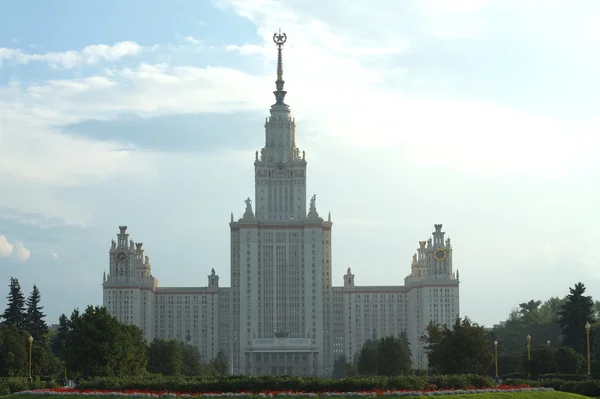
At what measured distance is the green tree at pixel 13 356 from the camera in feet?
315

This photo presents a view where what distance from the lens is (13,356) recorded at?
96.3 metres

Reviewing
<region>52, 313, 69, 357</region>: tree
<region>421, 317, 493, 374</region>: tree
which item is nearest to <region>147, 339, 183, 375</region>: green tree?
<region>52, 313, 69, 357</region>: tree

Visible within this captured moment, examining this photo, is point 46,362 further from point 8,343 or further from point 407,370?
point 407,370

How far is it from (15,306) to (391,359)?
4537 centimetres

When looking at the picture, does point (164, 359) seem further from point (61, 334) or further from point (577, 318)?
point (577, 318)

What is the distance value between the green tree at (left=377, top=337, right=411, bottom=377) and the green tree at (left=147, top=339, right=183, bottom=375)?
2268cm

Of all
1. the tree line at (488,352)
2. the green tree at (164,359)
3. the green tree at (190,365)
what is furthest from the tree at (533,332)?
the green tree at (164,359)

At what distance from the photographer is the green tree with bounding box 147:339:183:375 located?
122356mm

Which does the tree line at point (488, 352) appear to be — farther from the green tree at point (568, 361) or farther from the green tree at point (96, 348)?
the green tree at point (96, 348)

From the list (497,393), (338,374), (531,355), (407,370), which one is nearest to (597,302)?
(338,374)

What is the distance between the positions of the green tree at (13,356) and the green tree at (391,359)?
1645 inches

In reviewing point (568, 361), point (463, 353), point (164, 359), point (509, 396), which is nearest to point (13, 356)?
point (164, 359)

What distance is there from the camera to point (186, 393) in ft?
200

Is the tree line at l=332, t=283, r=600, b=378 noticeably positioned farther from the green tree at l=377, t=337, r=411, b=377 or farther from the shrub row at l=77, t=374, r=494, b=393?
the shrub row at l=77, t=374, r=494, b=393
